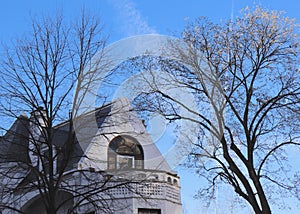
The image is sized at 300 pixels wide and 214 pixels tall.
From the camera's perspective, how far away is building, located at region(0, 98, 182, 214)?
11023 millimetres

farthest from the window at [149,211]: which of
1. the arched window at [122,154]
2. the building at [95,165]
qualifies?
the arched window at [122,154]

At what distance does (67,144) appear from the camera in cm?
1109

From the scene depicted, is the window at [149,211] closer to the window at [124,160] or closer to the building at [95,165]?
the building at [95,165]

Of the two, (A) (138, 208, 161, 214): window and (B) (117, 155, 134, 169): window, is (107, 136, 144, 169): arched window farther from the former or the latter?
(A) (138, 208, 161, 214): window

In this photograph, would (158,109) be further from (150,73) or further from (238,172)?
(238,172)

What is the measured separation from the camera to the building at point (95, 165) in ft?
36.2

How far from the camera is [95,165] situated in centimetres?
1670

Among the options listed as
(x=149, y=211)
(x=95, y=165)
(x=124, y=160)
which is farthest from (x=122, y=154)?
(x=149, y=211)

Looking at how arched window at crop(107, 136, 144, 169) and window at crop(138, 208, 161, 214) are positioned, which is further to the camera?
window at crop(138, 208, 161, 214)

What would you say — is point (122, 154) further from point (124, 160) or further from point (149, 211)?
point (149, 211)

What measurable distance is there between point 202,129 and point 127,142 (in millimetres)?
4795

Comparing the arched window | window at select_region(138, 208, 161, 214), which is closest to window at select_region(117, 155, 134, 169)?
the arched window

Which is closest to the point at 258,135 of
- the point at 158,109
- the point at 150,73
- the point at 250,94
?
the point at 250,94

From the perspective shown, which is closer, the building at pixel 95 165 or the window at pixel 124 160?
the building at pixel 95 165
